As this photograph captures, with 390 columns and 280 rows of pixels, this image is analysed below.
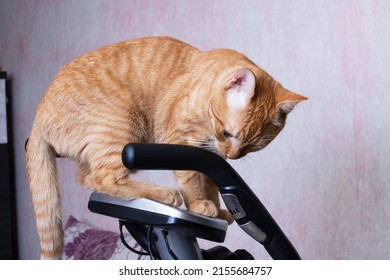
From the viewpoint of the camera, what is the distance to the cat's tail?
118 cm

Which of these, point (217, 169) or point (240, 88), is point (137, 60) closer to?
point (240, 88)

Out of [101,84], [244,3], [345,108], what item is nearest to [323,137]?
[345,108]

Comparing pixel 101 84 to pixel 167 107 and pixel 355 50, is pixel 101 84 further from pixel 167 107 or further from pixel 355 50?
pixel 355 50

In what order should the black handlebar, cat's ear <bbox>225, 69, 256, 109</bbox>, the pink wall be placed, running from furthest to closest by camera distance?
the pink wall → cat's ear <bbox>225, 69, 256, 109</bbox> → the black handlebar

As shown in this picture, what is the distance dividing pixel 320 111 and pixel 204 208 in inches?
35.1

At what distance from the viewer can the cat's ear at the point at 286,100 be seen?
1187 mm

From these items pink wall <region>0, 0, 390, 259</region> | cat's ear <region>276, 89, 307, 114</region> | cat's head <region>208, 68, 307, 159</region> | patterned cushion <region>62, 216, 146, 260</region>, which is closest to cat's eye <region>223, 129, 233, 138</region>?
cat's head <region>208, 68, 307, 159</region>

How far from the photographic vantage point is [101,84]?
1.19 metres

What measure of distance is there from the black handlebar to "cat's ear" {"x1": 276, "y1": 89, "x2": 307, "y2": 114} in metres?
0.26

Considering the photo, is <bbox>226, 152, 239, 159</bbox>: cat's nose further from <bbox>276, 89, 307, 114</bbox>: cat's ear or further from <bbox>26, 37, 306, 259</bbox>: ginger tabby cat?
<bbox>276, 89, 307, 114</bbox>: cat's ear

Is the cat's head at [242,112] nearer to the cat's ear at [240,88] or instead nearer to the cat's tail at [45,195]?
the cat's ear at [240,88]

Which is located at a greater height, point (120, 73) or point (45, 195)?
point (120, 73)

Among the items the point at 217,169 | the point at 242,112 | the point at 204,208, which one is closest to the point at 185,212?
the point at 217,169

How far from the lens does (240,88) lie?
119 cm
